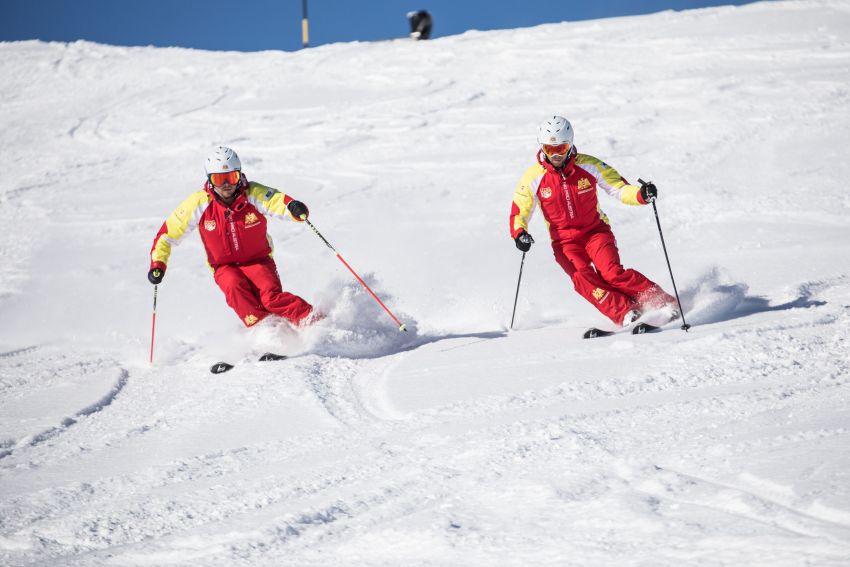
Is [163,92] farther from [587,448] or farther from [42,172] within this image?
[587,448]

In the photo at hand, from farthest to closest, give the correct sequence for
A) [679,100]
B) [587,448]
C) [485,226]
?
[679,100]
[485,226]
[587,448]

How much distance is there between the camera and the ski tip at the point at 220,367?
248 inches

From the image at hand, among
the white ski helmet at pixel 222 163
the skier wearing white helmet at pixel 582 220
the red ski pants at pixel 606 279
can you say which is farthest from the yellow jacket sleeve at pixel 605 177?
the white ski helmet at pixel 222 163

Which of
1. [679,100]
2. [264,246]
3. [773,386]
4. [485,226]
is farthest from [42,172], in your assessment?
[773,386]

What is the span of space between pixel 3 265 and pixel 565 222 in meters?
7.27

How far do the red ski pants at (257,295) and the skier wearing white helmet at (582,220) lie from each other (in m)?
1.79

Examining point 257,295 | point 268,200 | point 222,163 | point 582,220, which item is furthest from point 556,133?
point 257,295

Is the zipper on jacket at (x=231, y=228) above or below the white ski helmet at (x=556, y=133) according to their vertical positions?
below

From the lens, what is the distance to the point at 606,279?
6699mm

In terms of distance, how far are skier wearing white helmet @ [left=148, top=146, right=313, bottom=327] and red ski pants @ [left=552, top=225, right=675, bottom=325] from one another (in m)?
2.12

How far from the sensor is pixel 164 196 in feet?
43.4

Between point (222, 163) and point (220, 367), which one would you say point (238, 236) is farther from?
point (220, 367)

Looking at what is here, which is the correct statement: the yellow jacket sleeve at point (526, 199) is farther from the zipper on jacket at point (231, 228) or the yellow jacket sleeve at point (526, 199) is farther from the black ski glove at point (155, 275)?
the black ski glove at point (155, 275)

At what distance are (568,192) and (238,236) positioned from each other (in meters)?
2.59
